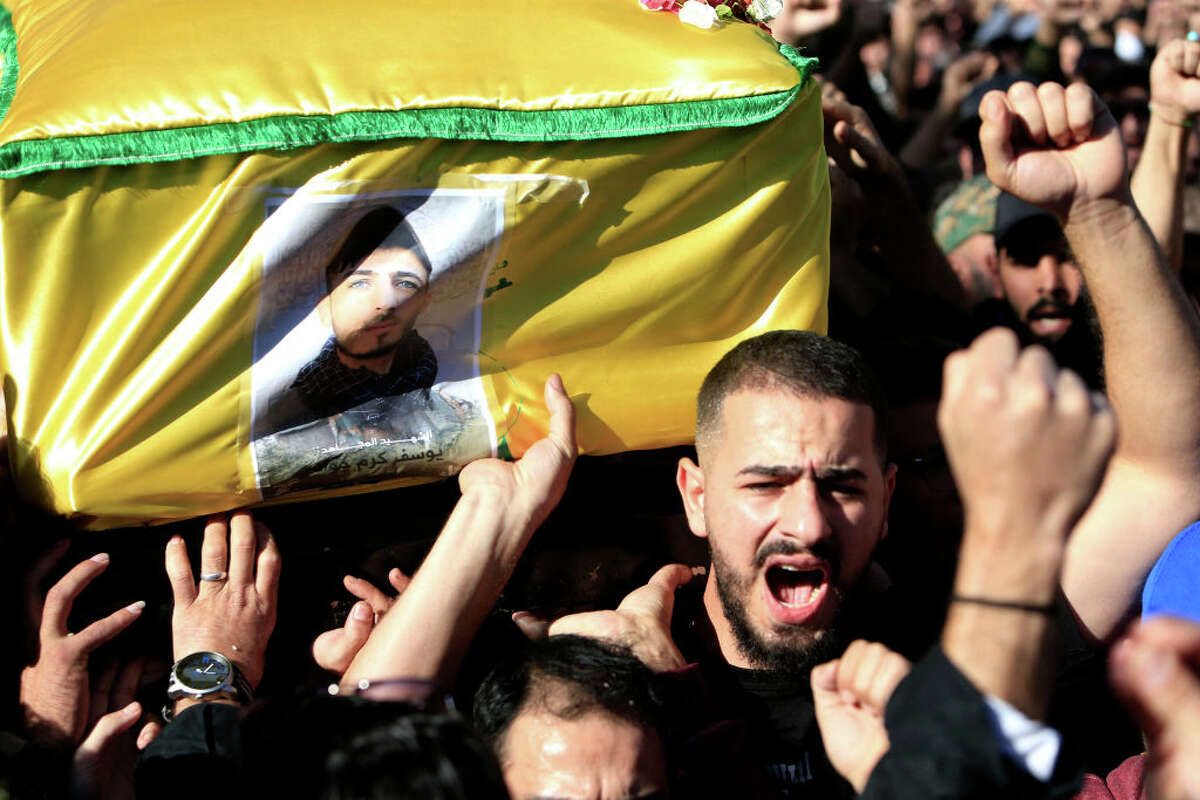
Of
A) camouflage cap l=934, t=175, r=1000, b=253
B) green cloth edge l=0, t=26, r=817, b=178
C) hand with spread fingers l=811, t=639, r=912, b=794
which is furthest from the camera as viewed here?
camouflage cap l=934, t=175, r=1000, b=253

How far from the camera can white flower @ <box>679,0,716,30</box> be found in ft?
6.88

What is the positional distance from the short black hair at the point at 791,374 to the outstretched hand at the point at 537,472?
0.89ft

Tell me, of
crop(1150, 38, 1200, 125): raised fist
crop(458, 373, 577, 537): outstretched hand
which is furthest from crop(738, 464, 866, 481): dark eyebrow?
crop(1150, 38, 1200, 125): raised fist

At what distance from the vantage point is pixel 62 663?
190cm

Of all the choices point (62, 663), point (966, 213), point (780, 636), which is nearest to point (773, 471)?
point (780, 636)

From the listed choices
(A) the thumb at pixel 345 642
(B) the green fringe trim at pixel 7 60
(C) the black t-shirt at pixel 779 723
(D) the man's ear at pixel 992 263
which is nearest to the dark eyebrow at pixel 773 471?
(C) the black t-shirt at pixel 779 723

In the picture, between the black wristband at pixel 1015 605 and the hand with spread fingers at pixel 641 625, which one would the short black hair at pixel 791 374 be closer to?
the hand with spread fingers at pixel 641 625

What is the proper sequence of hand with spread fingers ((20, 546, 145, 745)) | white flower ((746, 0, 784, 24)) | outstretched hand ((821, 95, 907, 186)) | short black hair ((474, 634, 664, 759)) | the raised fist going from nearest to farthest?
short black hair ((474, 634, 664, 759))
hand with spread fingers ((20, 546, 145, 745))
white flower ((746, 0, 784, 24))
the raised fist
outstretched hand ((821, 95, 907, 186))

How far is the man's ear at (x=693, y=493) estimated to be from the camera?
2.17 metres

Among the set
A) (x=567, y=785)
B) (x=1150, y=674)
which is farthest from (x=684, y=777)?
(x=1150, y=674)

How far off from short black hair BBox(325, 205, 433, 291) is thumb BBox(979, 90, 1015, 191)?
1.02 meters

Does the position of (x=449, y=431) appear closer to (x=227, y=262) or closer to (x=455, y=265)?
(x=455, y=265)

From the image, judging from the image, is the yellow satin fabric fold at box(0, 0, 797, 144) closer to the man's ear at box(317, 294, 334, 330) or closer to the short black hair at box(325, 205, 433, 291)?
the short black hair at box(325, 205, 433, 291)

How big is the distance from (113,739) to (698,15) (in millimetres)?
1632
